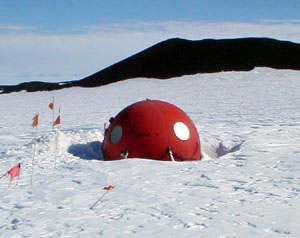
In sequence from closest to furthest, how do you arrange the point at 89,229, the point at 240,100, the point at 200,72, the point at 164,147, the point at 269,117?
1. the point at 89,229
2. the point at 164,147
3. the point at 269,117
4. the point at 240,100
5. the point at 200,72

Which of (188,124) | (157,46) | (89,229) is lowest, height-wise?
(89,229)

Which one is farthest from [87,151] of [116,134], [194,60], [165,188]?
[194,60]

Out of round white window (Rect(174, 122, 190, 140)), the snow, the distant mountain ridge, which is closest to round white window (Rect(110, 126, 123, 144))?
the snow

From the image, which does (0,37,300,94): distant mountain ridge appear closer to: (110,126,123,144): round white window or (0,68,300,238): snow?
(0,68,300,238): snow

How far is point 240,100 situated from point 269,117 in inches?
205

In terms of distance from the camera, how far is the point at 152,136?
7.53m

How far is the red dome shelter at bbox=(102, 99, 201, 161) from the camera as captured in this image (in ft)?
24.8

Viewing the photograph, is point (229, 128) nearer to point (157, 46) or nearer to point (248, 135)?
point (248, 135)

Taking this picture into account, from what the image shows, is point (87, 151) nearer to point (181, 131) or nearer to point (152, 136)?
point (152, 136)

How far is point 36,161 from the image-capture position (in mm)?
7832

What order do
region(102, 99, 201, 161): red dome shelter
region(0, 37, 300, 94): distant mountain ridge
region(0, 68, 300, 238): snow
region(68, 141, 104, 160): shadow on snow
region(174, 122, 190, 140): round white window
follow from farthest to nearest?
region(0, 37, 300, 94): distant mountain ridge → region(68, 141, 104, 160): shadow on snow → region(174, 122, 190, 140): round white window → region(102, 99, 201, 161): red dome shelter → region(0, 68, 300, 238): snow

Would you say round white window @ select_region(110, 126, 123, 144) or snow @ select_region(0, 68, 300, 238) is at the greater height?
round white window @ select_region(110, 126, 123, 144)

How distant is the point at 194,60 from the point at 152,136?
22.0 m

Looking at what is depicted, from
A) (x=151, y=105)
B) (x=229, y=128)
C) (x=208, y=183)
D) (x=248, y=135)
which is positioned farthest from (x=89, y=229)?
(x=229, y=128)
